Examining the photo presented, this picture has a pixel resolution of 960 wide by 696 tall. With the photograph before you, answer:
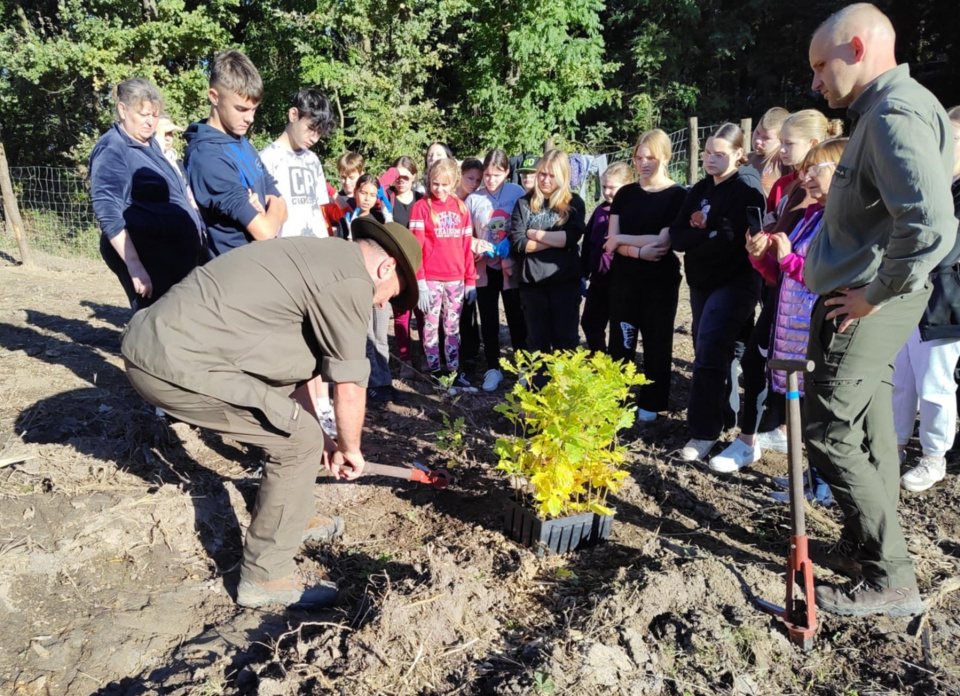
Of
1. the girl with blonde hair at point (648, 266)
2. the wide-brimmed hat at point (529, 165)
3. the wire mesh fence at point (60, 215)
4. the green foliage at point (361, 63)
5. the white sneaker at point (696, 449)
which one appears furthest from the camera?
the green foliage at point (361, 63)

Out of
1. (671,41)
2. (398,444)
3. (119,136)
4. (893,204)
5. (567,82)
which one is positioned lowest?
(398,444)

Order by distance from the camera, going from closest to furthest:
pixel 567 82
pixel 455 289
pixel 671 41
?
pixel 455 289 < pixel 567 82 < pixel 671 41

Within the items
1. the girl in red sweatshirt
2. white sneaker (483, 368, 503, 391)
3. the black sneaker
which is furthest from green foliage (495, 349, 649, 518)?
the girl in red sweatshirt

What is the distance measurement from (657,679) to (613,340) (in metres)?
2.94

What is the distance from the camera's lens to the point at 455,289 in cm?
573

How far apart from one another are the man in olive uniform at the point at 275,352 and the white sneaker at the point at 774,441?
2538 millimetres

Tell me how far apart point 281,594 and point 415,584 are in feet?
2.08

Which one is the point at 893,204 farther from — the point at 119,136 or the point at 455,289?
the point at 119,136

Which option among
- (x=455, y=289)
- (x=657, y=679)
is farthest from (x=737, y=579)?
(x=455, y=289)

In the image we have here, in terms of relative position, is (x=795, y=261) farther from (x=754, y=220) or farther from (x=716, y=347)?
(x=716, y=347)

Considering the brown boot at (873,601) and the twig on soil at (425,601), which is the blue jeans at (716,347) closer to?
the brown boot at (873,601)

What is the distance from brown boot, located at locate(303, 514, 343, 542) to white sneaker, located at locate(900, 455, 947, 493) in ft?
10.0

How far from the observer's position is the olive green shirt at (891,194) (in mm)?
2215

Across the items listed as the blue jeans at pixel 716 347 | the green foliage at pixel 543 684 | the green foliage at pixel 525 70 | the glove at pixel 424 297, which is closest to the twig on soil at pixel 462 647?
the green foliage at pixel 543 684
